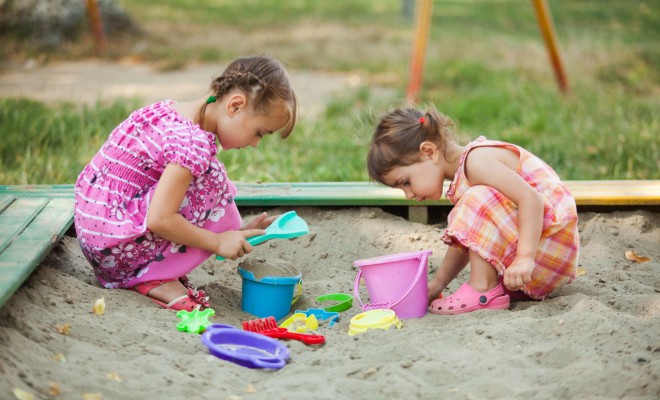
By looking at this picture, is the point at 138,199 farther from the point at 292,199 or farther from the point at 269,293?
the point at 292,199

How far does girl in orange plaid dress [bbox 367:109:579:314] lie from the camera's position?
96.8 inches

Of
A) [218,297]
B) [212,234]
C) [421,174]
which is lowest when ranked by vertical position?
[218,297]

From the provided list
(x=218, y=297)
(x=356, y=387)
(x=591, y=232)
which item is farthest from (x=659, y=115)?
(x=356, y=387)

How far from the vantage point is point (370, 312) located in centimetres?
242

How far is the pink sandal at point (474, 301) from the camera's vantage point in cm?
252

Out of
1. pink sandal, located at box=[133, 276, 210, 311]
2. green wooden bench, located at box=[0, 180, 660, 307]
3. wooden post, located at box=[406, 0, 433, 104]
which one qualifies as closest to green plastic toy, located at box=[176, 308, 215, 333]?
pink sandal, located at box=[133, 276, 210, 311]

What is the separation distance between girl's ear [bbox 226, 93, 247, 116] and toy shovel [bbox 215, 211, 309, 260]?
37cm

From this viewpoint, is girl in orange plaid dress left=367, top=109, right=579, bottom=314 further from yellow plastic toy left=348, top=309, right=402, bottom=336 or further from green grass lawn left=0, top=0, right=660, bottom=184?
green grass lawn left=0, top=0, right=660, bottom=184

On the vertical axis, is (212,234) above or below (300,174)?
above

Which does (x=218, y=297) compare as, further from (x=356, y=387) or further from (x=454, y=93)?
(x=454, y=93)

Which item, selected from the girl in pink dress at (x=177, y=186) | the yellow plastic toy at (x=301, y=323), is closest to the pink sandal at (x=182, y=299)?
the girl in pink dress at (x=177, y=186)

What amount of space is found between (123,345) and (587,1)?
10784 millimetres

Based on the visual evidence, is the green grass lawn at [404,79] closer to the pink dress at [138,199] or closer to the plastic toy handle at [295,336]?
the pink dress at [138,199]

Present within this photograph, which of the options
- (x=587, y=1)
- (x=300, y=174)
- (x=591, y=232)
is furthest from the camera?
(x=587, y=1)
